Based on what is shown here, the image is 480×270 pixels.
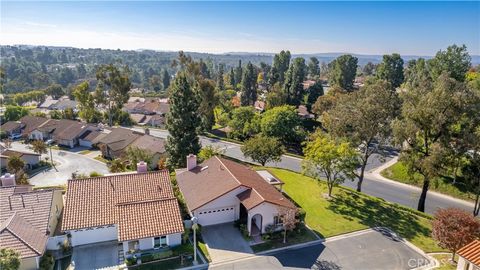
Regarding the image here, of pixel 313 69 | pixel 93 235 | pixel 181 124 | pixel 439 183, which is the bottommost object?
pixel 439 183

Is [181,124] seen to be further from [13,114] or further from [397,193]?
[13,114]

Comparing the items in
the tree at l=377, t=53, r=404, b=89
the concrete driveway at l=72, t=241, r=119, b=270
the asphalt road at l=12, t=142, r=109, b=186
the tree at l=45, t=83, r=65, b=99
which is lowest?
the asphalt road at l=12, t=142, r=109, b=186

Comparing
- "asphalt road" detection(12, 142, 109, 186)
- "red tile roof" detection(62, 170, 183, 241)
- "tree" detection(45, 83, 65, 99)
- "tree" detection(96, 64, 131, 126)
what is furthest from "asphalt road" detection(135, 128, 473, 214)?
"tree" detection(45, 83, 65, 99)

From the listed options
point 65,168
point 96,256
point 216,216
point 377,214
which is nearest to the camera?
point 96,256

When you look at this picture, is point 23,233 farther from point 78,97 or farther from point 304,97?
point 304,97

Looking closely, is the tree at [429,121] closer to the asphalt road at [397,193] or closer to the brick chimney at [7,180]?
the asphalt road at [397,193]

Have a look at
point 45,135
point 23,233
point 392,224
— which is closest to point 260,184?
point 392,224

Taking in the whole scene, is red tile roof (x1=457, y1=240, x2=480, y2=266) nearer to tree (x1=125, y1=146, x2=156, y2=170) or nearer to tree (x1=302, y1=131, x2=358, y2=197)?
tree (x1=302, y1=131, x2=358, y2=197)

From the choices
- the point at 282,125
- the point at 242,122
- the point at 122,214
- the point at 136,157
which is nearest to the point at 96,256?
the point at 122,214
